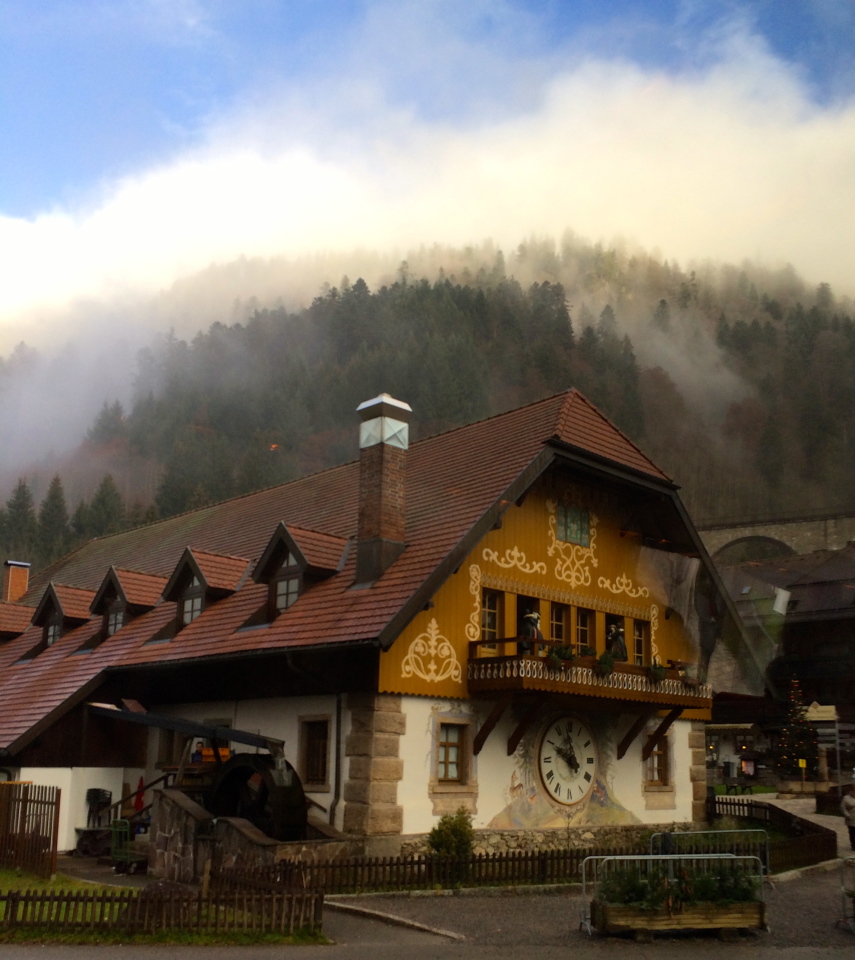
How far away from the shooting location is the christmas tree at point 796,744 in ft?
144

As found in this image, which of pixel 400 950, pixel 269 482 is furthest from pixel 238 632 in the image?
pixel 269 482

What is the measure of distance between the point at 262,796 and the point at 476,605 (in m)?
5.51

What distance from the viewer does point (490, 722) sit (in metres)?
20.9

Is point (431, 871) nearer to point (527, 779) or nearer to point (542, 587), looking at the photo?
point (527, 779)

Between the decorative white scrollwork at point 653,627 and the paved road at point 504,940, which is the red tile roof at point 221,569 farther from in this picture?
the paved road at point 504,940

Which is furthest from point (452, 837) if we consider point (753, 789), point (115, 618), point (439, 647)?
point (753, 789)

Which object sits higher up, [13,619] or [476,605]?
[13,619]

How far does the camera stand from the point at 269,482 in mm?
108312

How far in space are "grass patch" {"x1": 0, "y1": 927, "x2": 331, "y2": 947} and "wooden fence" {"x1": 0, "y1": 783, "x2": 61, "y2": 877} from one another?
4.99m

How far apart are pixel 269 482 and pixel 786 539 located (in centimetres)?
4922

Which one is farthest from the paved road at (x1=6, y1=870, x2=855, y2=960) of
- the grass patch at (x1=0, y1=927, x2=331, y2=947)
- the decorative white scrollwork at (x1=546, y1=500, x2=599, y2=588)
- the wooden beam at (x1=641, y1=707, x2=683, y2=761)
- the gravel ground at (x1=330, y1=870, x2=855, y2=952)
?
the decorative white scrollwork at (x1=546, y1=500, x2=599, y2=588)

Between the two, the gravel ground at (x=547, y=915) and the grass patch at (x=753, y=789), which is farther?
the grass patch at (x=753, y=789)

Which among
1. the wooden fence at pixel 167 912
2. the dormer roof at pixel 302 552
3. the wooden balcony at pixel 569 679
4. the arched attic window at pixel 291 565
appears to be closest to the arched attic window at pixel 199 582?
the arched attic window at pixel 291 565

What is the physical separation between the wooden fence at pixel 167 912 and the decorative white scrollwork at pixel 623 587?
41.9 feet
